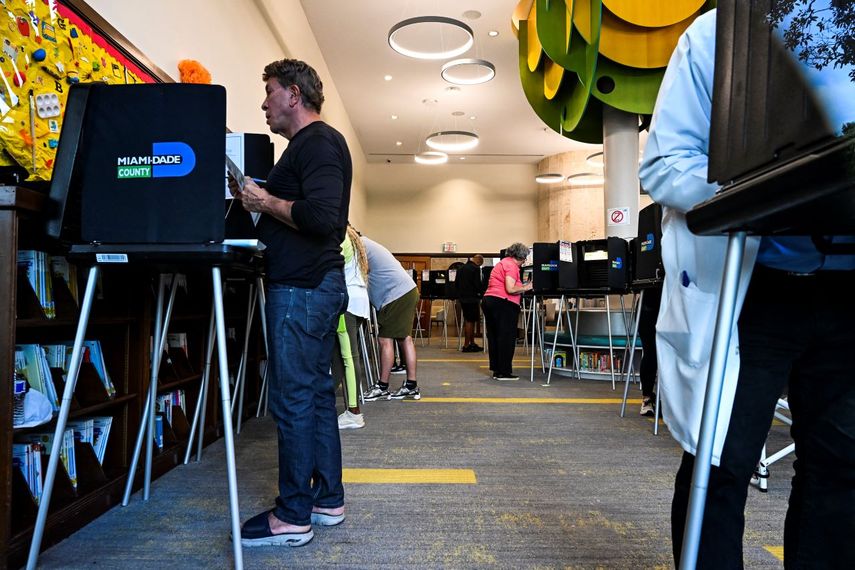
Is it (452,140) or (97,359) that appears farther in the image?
(452,140)

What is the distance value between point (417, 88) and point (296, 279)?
9.52 meters

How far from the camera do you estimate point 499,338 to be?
5398 millimetres

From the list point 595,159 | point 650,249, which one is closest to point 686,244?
point 650,249

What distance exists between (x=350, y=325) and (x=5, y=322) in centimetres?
199

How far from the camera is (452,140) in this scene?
10.7m

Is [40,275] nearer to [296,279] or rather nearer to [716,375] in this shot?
[296,279]

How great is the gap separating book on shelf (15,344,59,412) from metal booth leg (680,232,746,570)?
171 cm

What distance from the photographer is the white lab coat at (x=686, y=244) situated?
2.82ft

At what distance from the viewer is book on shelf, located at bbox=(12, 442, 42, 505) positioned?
61.7 inches

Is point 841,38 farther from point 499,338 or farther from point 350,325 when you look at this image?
point 499,338

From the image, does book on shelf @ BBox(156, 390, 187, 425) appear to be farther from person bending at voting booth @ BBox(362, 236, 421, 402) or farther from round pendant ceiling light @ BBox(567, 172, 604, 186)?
round pendant ceiling light @ BBox(567, 172, 604, 186)

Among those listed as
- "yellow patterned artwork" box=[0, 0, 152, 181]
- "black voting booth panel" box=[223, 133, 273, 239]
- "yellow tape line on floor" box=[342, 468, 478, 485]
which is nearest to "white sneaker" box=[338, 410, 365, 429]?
"yellow tape line on floor" box=[342, 468, 478, 485]

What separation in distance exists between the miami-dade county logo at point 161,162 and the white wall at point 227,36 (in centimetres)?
163

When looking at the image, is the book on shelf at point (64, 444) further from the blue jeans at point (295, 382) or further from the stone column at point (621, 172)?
the stone column at point (621, 172)
